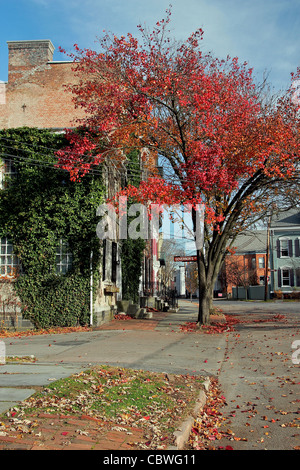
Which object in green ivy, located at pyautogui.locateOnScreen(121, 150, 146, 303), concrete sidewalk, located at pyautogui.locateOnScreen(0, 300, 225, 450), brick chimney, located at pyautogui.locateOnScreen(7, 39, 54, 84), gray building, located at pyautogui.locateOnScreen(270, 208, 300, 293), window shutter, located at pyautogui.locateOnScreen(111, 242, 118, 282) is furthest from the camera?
gray building, located at pyautogui.locateOnScreen(270, 208, 300, 293)

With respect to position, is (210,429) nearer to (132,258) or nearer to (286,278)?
(132,258)

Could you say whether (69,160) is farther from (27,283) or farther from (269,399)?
(269,399)

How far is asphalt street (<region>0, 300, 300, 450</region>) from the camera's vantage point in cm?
558

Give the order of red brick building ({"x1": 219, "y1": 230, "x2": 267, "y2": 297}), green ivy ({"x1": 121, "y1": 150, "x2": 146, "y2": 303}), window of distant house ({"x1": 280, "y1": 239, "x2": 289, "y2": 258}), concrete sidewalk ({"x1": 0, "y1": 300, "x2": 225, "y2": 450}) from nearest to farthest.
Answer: concrete sidewalk ({"x1": 0, "y1": 300, "x2": 225, "y2": 450}) < green ivy ({"x1": 121, "y1": 150, "x2": 146, "y2": 303}) < window of distant house ({"x1": 280, "y1": 239, "x2": 289, "y2": 258}) < red brick building ({"x1": 219, "y1": 230, "x2": 267, "y2": 297})

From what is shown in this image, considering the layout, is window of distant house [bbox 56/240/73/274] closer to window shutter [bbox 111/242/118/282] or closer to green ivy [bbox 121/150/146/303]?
window shutter [bbox 111/242/118/282]

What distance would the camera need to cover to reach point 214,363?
9734mm

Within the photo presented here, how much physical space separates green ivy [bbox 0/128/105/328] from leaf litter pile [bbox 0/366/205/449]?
8.50 m

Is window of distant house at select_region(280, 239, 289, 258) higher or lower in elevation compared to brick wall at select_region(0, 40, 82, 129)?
lower

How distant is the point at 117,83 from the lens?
48.8 feet

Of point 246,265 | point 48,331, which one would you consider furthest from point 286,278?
point 48,331

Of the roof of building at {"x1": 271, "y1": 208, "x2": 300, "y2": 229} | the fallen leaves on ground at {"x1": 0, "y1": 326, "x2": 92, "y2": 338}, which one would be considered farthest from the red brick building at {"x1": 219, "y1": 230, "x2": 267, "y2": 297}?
the fallen leaves on ground at {"x1": 0, "y1": 326, "x2": 92, "y2": 338}

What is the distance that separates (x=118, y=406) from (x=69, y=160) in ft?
36.3

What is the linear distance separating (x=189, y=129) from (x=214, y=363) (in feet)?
32.5

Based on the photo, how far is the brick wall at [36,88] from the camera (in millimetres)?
23469
